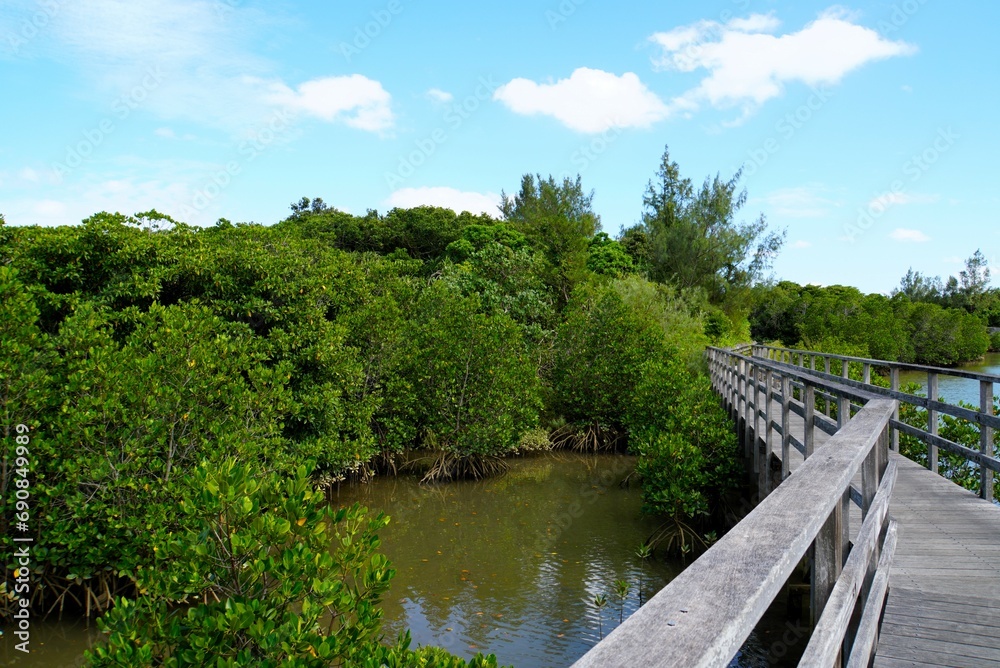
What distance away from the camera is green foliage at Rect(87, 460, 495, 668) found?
2940 mm

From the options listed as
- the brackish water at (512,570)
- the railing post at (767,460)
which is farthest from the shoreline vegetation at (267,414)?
the railing post at (767,460)

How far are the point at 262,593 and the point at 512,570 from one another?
7165 mm

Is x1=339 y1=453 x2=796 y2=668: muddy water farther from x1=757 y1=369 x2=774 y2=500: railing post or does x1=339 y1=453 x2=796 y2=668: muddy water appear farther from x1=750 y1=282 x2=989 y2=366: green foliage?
x1=750 y1=282 x2=989 y2=366: green foliage

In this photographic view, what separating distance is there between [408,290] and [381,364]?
10.4 feet

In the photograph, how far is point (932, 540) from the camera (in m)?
4.86

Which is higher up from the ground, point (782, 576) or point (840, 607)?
point (782, 576)

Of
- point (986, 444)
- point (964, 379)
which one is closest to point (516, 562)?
point (986, 444)

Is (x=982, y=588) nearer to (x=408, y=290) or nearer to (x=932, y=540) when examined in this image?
(x=932, y=540)

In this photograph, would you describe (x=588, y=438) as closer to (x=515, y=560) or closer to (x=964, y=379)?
(x=515, y=560)

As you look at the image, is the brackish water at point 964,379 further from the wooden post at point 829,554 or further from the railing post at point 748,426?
the wooden post at point 829,554

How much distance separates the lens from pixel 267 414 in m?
9.57

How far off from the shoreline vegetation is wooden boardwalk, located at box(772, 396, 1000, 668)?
1.88 meters

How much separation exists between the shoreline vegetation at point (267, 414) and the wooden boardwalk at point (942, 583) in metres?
1.88

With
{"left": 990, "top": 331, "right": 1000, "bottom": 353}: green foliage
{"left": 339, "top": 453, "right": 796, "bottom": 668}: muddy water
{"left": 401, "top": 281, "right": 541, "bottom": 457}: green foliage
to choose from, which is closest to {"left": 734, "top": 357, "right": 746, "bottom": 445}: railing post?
{"left": 339, "top": 453, "right": 796, "bottom": 668}: muddy water
